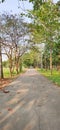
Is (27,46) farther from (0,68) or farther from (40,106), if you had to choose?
(40,106)

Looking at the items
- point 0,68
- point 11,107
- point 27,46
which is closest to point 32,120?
point 11,107

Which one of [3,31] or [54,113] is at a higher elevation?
[3,31]

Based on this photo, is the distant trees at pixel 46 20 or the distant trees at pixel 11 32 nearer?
the distant trees at pixel 46 20

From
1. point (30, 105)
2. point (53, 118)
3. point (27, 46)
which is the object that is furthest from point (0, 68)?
point (53, 118)

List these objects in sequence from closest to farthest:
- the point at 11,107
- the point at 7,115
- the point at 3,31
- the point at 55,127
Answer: the point at 55,127 < the point at 7,115 < the point at 11,107 < the point at 3,31

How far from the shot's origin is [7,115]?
1021 cm

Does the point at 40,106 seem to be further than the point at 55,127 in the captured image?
Yes

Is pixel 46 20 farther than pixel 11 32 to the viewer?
No

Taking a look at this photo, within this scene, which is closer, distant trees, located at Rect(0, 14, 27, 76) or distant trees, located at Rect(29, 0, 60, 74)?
distant trees, located at Rect(29, 0, 60, 74)

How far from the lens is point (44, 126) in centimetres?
848

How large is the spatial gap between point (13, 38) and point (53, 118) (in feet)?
143

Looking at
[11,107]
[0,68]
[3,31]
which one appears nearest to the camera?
[11,107]

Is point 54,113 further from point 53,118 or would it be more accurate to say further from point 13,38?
point 13,38

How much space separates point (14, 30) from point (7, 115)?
4071 centimetres
